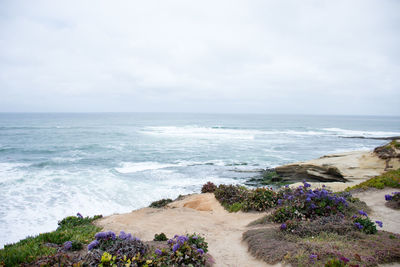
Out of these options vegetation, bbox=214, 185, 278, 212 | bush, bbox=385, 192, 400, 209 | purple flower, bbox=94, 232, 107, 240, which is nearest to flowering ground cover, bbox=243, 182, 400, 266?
bush, bbox=385, 192, 400, 209

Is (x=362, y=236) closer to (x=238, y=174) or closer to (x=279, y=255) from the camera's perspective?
(x=279, y=255)

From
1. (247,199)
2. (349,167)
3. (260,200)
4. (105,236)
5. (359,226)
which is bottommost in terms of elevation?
(247,199)

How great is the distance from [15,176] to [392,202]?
24.4 metres

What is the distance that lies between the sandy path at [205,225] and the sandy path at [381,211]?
3.74 m

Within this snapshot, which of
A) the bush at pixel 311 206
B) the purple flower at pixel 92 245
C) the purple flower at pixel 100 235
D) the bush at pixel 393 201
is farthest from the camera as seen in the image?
the bush at pixel 393 201

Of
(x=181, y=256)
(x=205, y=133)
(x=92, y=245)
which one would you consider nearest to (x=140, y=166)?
(x=92, y=245)

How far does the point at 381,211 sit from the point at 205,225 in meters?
5.93

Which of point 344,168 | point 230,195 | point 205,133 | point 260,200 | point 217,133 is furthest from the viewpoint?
point 217,133

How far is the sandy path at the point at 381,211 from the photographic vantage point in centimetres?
710

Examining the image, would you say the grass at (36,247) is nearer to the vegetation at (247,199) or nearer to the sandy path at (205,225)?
the sandy path at (205,225)

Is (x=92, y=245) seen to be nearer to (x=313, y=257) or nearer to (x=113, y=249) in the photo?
(x=113, y=249)

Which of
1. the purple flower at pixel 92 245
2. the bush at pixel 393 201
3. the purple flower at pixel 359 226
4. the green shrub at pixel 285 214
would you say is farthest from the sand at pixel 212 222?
the purple flower at pixel 92 245

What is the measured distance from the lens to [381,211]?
841 centimetres

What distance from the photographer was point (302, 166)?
20.2m
